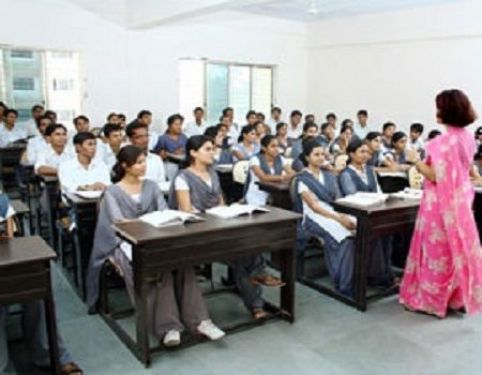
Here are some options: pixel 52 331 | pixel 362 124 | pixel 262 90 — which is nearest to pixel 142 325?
pixel 52 331

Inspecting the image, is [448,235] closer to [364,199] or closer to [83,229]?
A: [364,199]

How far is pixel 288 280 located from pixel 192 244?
77 centimetres

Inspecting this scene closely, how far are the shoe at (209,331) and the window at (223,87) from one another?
21.5ft

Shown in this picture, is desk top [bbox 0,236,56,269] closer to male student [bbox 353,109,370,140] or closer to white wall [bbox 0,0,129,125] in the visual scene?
white wall [bbox 0,0,129,125]

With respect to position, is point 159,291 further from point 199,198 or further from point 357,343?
point 357,343

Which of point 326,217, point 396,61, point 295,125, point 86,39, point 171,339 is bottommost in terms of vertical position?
point 171,339

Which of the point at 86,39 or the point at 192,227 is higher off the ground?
the point at 86,39

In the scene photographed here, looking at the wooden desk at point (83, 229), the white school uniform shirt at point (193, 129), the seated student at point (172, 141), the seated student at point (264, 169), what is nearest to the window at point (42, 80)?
the white school uniform shirt at point (193, 129)

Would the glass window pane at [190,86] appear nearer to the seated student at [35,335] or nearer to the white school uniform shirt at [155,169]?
the white school uniform shirt at [155,169]

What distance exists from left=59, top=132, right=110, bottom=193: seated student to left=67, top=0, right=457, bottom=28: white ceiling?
2.84 m

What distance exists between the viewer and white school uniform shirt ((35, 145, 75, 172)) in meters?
4.43

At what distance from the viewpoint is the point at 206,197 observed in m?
3.18

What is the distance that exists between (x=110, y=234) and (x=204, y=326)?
2.39 feet

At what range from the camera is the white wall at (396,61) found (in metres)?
7.77
